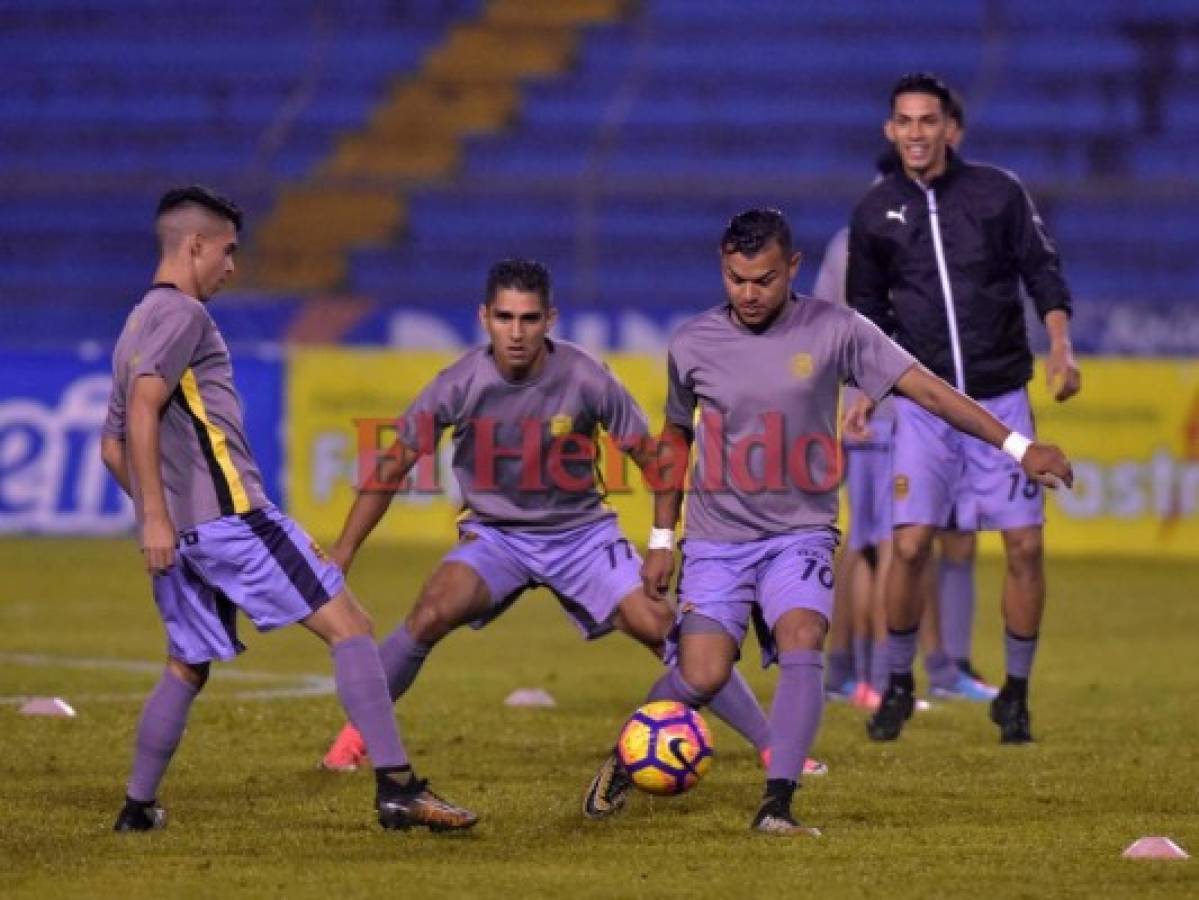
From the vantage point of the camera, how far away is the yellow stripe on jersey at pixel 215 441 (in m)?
7.53

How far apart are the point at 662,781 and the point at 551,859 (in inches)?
26.4

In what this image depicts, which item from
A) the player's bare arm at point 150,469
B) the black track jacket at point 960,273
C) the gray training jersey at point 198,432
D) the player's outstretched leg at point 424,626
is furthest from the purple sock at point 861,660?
the player's bare arm at point 150,469

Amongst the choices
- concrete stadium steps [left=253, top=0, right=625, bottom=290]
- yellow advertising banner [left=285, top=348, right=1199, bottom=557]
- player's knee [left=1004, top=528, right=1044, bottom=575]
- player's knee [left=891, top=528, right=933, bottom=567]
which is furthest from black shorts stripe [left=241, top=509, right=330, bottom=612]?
concrete stadium steps [left=253, top=0, right=625, bottom=290]

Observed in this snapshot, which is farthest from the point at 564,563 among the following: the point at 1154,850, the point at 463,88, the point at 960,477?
the point at 463,88

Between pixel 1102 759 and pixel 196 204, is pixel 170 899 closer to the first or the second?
pixel 196 204

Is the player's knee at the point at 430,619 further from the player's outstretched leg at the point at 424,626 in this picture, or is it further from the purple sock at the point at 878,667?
the purple sock at the point at 878,667

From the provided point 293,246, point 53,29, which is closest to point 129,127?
point 53,29

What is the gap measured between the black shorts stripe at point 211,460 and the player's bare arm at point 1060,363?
Answer: 10.7ft

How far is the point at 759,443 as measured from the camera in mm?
8047

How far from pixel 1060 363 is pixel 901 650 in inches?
48.4

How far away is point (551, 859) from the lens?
7.11 metres

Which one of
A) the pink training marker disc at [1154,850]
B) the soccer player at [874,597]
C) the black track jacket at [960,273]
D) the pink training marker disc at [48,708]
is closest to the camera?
the pink training marker disc at [1154,850]

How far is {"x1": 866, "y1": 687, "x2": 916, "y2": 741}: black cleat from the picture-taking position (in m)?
9.80

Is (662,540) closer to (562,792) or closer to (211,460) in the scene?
(562,792)
